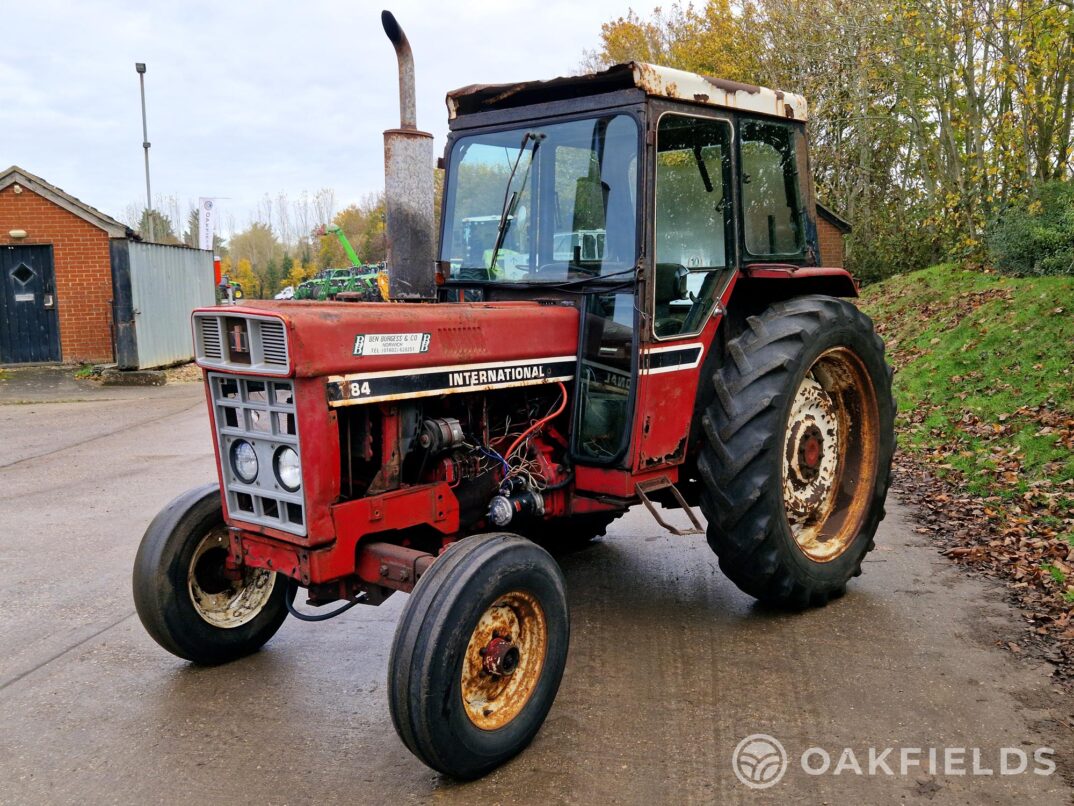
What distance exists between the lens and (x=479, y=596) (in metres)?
3.14

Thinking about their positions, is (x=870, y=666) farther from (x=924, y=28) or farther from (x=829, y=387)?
(x=924, y=28)

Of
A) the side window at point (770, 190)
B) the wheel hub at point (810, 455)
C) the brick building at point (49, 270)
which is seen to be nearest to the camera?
the side window at point (770, 190)

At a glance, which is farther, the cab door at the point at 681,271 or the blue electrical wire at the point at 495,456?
the cab door at the point at 681,271

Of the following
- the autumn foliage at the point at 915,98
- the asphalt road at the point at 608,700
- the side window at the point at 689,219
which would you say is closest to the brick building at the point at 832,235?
the autumn foliage at the point at 915,98

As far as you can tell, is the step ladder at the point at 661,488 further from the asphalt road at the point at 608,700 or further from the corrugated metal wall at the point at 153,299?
the corrugated metal wall at the point at 153,299

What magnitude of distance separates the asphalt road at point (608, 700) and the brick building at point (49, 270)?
38.9 feet

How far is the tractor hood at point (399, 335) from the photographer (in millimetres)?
3215

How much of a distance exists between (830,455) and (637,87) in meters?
2.25

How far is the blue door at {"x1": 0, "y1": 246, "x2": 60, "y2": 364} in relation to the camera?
15984 mm

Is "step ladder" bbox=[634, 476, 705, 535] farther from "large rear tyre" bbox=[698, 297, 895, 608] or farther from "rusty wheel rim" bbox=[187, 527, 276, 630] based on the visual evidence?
A: "rusty wheel rim" bbox=[187, 527, 276, 630]

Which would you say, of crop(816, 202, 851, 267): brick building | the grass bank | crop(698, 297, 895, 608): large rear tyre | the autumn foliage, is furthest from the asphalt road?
crop(816, 202, 851, 267): brick building

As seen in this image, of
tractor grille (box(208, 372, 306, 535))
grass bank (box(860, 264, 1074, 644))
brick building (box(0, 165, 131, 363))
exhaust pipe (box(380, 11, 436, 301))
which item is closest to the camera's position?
tractor grille (box(208, 372, 306, 535))

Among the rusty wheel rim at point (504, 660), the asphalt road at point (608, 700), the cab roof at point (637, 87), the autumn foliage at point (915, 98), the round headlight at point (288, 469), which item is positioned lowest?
the asphalt road at point (608, 700)

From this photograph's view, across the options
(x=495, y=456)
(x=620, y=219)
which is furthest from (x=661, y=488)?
(x=620, y=219)
